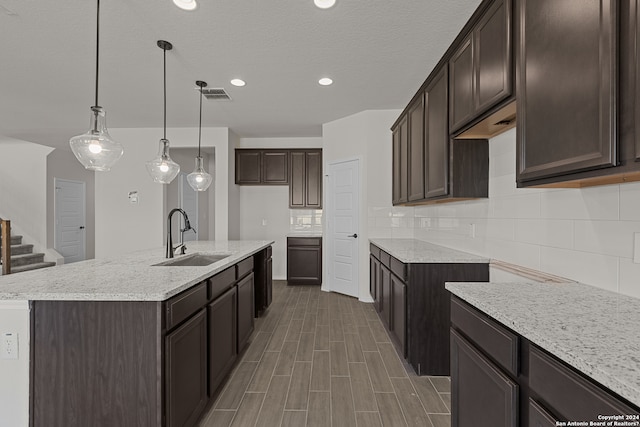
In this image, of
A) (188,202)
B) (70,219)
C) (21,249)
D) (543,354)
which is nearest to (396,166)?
(543,354)

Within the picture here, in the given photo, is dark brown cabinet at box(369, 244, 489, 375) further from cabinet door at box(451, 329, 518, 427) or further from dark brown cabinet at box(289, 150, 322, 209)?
dark brown cabinet at box(289, 150, 322, 209)

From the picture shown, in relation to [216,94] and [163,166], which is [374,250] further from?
[216,94]

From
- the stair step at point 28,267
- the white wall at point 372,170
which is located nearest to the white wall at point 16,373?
the white wall at point 372,170

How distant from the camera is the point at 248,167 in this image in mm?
5688

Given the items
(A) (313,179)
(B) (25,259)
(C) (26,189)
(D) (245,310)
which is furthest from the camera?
(C) (26,189)

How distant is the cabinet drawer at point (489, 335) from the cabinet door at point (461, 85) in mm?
1306

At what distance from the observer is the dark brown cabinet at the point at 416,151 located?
3034mm

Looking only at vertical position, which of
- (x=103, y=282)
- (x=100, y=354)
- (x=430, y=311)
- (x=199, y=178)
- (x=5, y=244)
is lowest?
(x=430, y=311)

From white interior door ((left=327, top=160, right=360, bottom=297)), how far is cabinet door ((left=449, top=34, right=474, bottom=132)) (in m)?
2.35

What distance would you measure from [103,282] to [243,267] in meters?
1.22

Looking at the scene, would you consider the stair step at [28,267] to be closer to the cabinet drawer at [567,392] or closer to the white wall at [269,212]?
the white wall at [269,212]

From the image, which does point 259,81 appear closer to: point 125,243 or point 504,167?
point 504,167

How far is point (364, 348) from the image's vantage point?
296 centimetres

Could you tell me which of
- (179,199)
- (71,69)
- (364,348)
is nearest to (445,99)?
(364,348)
